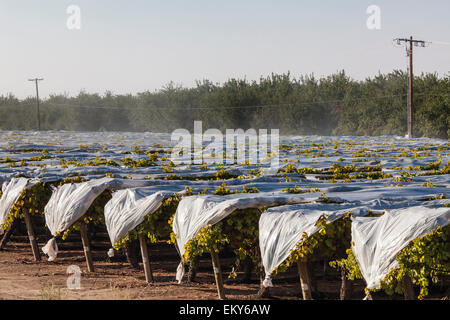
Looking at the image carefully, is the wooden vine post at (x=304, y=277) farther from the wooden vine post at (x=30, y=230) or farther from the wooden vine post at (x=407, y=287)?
the wooden vine post at (x=30, y=230)

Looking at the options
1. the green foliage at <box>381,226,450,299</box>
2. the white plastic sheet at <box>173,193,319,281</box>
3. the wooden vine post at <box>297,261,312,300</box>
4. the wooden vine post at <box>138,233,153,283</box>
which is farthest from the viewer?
the wooden vine post at <box>138,233,153,283</box>

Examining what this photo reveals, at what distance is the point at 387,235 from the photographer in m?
9.91

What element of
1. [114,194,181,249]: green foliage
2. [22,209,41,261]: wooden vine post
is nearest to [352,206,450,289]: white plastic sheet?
[114,194,181,249]: green foliage

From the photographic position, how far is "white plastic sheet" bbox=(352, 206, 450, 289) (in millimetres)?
9648

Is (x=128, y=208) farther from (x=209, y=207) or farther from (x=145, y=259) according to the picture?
(x=209, y=207)

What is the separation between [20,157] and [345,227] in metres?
19.9

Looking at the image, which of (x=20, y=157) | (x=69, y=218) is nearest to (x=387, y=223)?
(x=69, y=218)

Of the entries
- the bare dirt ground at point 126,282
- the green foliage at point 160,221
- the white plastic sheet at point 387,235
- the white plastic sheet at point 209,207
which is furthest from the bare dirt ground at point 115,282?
the white plastic sheet at point 387,235

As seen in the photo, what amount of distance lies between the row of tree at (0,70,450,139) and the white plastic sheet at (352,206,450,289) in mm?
46482

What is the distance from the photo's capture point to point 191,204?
12.8 m

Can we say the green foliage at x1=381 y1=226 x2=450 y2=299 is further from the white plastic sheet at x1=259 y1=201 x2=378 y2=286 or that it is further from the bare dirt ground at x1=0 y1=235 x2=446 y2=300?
the bare dirt ground at x1=0 y1=235 x2=446 y2=300

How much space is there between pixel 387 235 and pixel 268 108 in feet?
203
